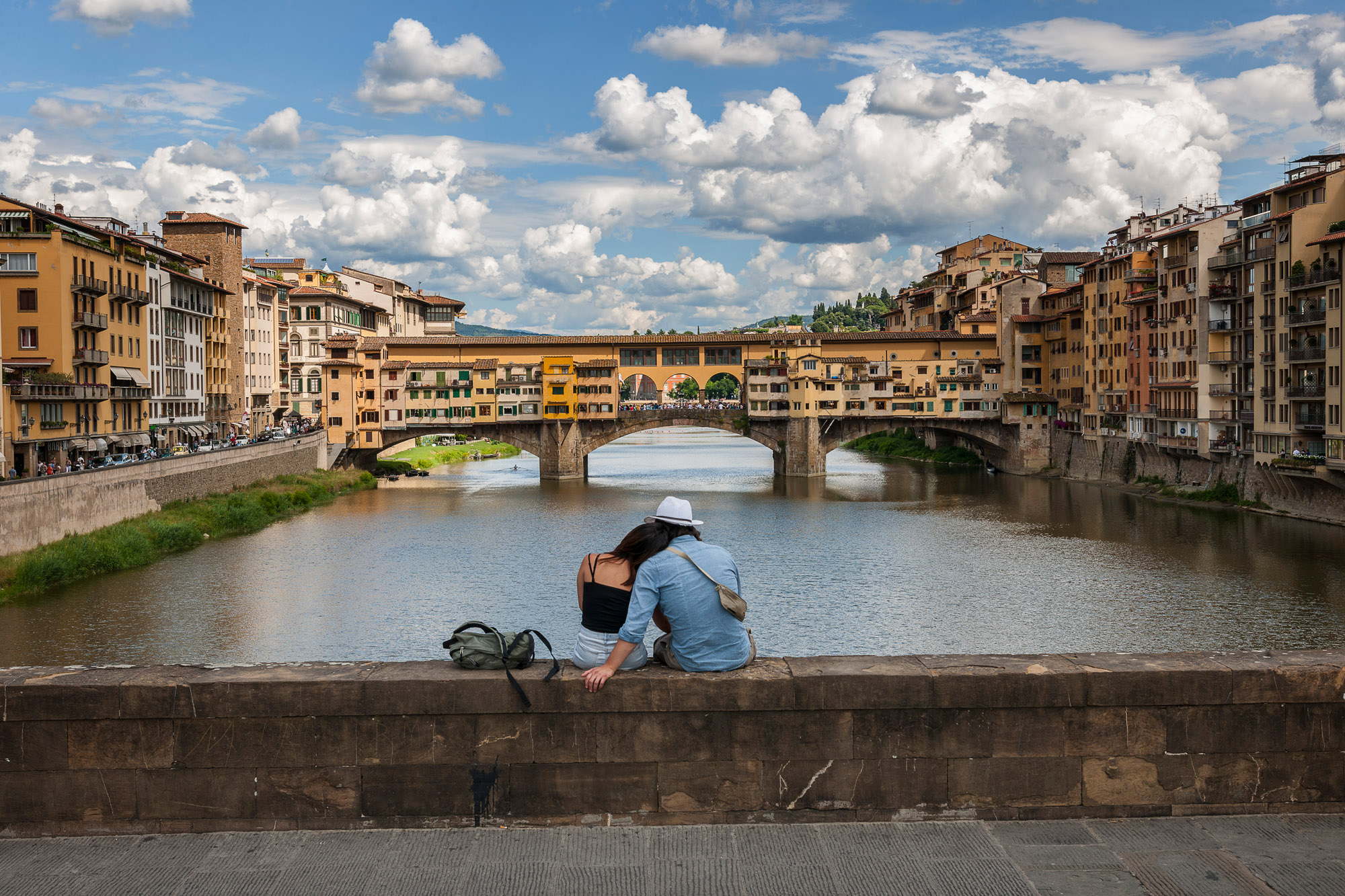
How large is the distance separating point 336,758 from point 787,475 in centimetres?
6241

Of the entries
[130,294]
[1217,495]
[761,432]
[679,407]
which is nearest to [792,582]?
[1217,495]

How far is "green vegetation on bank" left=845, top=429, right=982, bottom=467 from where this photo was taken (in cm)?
7806

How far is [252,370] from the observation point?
7069 cm

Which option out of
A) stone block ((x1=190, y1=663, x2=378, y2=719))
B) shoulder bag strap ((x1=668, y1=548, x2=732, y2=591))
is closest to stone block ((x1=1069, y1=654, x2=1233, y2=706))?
shoulder bag strap ((x1=668, y1=548, x2=732, y2=591))

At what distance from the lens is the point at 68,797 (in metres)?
5.30

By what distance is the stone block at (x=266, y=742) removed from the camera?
5367 millimetres

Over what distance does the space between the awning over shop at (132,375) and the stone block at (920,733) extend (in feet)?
152

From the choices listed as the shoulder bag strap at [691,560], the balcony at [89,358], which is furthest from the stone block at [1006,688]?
the balcony at [89,358]

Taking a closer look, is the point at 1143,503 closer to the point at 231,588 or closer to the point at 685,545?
the point at 231,588

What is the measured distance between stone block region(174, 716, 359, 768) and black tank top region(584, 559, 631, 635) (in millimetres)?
1140

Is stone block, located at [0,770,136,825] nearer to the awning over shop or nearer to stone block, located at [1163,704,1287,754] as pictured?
stone block, located at [1163,704,1287,754]

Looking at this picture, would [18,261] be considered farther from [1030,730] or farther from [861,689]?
[1030,730]

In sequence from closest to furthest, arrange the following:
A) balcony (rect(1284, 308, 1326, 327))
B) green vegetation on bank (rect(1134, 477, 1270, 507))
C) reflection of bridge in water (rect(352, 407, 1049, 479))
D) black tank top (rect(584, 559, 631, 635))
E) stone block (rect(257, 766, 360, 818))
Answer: stone block (rect(257, 766, 360, 818))
black tank top (rect(584, 559, 631, 635))
balcony (rect(1284, 308, 1326, 327))
green vegetation on bank (rect(1134, 477, 1270, 507))
reflection of bridge in water (rect(352, 407, 1049, 479))

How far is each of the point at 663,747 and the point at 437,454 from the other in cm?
8031
